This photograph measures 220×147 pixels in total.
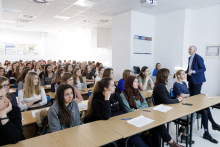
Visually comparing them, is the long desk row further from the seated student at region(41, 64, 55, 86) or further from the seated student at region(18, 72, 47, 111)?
the seated student at region(41, 64, 55, 86)

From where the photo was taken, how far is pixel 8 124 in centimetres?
146

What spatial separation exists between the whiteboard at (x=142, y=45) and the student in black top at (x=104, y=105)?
14.2 feet

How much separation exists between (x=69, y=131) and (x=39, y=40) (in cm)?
1312

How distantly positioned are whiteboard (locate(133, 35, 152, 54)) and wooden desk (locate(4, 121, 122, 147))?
509 cm

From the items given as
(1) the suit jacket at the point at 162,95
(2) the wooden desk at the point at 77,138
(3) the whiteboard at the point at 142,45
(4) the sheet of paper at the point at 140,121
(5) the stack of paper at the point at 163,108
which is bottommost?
(2) the wooden desk at the point at 77,138

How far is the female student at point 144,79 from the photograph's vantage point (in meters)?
4.08

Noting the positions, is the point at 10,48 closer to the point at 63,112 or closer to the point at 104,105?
the point at 63,112

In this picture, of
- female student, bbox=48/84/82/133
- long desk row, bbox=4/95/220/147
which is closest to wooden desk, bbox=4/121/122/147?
long desk row, bbox=4/95/220/147

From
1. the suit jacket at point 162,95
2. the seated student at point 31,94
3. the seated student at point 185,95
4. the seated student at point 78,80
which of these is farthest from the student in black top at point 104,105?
the seated student at point 78,80

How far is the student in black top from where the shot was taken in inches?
80.4

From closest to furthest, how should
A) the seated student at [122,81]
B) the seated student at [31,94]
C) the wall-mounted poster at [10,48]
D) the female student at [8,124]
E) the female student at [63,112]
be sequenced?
the female student at [8,124] < the female student at [63,112] < the seated student at [31,94] < the seated student at [122,81] < the wall-mounted poster at [10,48]

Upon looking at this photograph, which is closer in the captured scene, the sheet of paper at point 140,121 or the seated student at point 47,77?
the sheet of paper at point 140,121

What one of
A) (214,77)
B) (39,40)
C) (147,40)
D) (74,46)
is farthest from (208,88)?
(39,40)

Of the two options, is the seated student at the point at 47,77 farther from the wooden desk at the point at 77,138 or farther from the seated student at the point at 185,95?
the seated student at the point at 185,95
